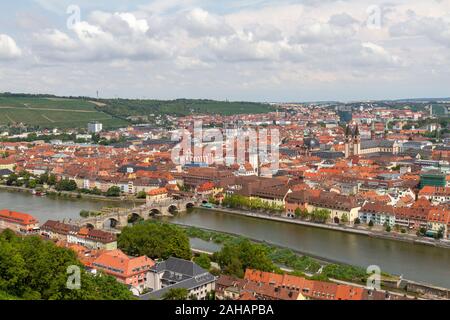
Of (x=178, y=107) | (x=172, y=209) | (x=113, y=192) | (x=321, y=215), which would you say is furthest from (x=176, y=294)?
(x=178, y=107)

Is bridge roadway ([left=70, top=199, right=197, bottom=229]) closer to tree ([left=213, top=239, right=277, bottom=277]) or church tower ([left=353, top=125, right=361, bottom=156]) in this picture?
tree ([left=213, top=239, right=277, bottom=277])

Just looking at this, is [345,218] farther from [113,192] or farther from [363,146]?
[363,146]

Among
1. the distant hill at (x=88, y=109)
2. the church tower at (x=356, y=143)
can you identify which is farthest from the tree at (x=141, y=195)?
the distant hill at (x=88, y=109)

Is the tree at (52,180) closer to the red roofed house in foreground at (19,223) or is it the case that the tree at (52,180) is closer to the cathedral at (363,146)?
the red roofed house in foreground at (19,223)

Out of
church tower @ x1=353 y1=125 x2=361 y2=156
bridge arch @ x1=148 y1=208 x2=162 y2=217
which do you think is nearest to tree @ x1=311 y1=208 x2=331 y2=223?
bridge arch @ x1=148 y1=208 x2=162 y2=217

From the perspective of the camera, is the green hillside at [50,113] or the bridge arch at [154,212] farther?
the green hillside at [50,113]

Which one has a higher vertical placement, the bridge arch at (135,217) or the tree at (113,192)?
the tree at (113,192)
